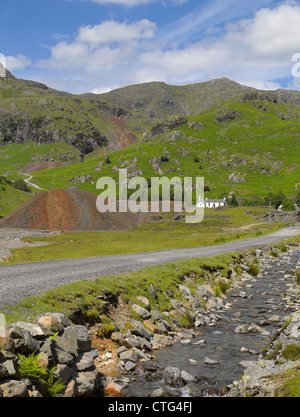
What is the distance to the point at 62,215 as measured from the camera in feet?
351

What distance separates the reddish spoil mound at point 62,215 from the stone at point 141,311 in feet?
277

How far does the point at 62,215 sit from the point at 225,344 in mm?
95148

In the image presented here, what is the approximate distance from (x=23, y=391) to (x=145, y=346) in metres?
8.66

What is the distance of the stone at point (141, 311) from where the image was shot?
2007 cm

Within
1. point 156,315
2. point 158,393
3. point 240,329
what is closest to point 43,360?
point 158,393

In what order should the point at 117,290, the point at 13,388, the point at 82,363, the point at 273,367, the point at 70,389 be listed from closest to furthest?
the point at 13,388 → the point at 70,389 → the point at 82,363 → the point at 273,367 → the point at 117,290

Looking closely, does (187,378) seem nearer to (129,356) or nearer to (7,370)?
(129,356)

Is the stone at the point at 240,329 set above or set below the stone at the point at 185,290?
below

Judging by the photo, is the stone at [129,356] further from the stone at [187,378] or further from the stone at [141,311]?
the stone at [141,311]

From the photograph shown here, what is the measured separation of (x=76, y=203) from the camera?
112438 millimetres

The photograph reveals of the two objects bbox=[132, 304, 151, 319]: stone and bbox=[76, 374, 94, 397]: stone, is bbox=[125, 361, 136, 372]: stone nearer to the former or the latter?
bbox=[76, 374, 94, 397]: stone

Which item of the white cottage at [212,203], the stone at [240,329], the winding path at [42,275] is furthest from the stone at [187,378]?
the white cottage at [212,203]

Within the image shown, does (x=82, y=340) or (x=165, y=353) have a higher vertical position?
(x=82, y=340)
